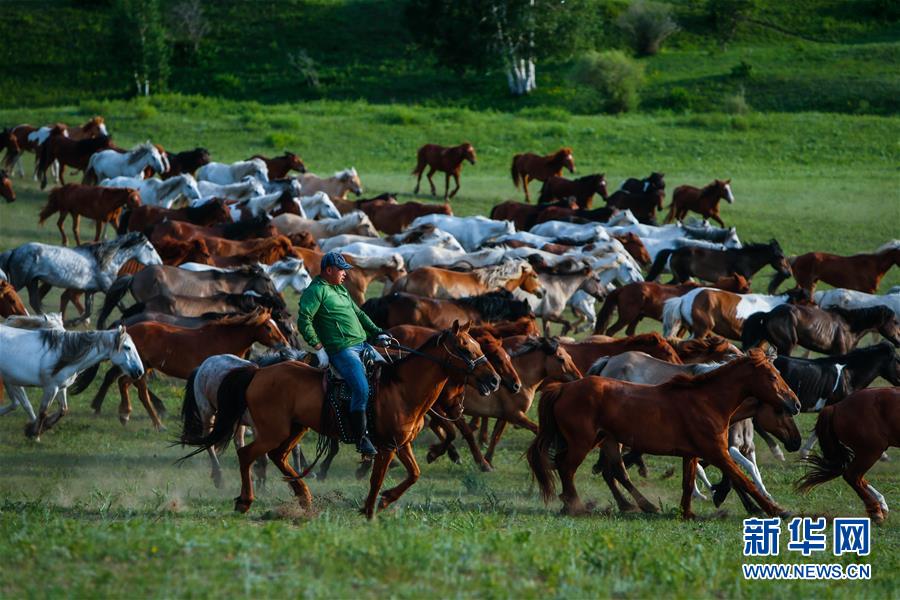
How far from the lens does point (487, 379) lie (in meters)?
8.77

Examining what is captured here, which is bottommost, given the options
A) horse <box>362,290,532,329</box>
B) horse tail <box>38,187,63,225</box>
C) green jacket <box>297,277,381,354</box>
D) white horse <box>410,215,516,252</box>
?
white horse <box>410,215,516,252</box>

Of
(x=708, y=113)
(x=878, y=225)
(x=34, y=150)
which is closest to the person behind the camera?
(x=878, y=225)

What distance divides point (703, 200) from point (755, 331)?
40.6 feet

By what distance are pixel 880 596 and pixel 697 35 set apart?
54637mm

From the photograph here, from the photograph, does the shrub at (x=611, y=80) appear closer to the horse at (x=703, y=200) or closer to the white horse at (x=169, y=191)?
the horse at (x=703, y=200)

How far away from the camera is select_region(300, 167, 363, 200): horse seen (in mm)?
28484

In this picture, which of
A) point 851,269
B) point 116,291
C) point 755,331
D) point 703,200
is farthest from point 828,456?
point 703,200

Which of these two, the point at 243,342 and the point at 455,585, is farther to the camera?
the point at 243,342

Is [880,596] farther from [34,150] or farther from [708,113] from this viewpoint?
[708,113]

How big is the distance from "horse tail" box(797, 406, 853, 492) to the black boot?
417 cm

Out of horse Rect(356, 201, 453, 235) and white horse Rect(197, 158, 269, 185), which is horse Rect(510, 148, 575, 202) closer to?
horse Rect(356, 201, 453, 235)

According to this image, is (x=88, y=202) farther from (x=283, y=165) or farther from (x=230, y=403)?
(x=230, y=403)

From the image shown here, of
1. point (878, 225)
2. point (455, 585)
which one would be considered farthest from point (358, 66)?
point (455, 585)

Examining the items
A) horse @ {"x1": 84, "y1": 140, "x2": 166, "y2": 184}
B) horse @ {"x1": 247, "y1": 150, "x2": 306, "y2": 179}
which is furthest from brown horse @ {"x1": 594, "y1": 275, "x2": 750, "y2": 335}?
horse @ {"x1": 247, "y1": 150, "x2": 306, "y2": 179}
